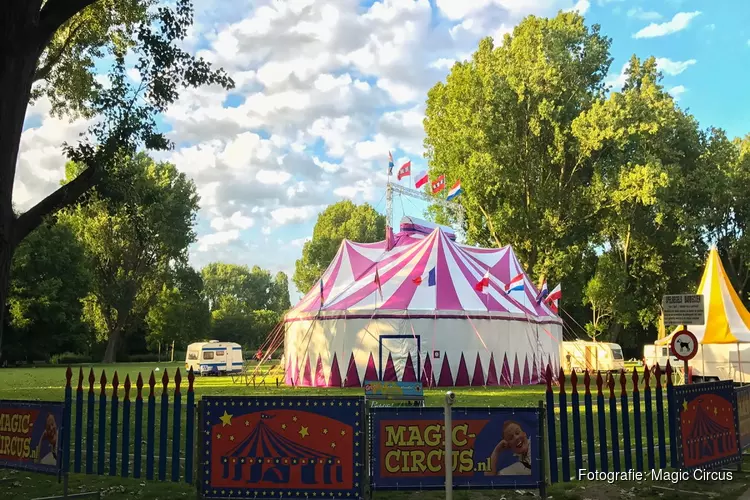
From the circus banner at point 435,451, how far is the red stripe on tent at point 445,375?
47.2 ft

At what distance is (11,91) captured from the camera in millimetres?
6492

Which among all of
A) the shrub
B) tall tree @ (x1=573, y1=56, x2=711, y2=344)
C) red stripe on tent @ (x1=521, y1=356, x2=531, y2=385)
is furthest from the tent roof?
the shrub

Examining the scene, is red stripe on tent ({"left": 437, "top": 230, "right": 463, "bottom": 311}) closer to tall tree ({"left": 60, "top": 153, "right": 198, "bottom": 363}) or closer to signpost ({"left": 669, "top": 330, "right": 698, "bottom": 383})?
signpost ({"left": 669, "top": 330, "right": 698, "bottom": 383})

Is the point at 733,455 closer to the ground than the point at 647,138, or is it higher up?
closer to the ground

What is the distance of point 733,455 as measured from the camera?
7.11 metres

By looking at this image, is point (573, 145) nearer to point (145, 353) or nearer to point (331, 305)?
point (331, 305)

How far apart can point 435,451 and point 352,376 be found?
1465cm

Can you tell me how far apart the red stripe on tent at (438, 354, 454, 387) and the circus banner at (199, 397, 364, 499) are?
14.7 metres

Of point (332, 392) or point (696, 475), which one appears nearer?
point (696, 475)

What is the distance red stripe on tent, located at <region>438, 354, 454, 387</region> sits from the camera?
Answer: 19812 millimetres

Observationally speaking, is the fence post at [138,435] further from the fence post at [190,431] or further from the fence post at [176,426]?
the fence post at [190,431]

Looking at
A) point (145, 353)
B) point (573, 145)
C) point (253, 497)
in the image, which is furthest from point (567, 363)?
point (145, 353)

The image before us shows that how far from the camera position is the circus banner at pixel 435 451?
551cm

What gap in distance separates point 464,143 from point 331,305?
14374mm
